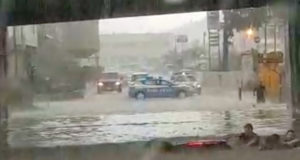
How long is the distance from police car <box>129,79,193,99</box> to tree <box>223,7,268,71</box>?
1.03 m

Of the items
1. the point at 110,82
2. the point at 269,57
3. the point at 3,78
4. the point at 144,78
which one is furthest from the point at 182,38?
the point at 3,78

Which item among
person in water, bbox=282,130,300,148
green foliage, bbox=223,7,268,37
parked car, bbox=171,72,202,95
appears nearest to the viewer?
person in water, bbox=282,130,300,148

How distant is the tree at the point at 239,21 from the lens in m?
12.0

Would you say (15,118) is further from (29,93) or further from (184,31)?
(184,31)

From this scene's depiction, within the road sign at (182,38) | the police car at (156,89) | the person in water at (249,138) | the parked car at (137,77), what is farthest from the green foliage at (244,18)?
the person in water at (249,138)

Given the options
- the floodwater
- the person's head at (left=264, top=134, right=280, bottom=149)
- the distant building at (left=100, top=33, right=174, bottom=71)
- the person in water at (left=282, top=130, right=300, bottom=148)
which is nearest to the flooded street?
the floodwater

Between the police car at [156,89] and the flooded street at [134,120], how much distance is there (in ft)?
0.61

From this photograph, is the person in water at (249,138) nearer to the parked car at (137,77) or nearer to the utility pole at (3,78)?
the parked car at (137,77)

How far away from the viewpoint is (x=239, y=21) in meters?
12.7

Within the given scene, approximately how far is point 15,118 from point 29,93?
43 centimetres

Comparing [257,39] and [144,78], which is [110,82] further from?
[257,39]

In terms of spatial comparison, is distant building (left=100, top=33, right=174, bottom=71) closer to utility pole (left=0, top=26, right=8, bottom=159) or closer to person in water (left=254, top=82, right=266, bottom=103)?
utility pole (left=0, top=26, right=8, bottom=159)

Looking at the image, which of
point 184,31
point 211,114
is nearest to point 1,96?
point 184,31

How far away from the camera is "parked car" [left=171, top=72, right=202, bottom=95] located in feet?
36.8
